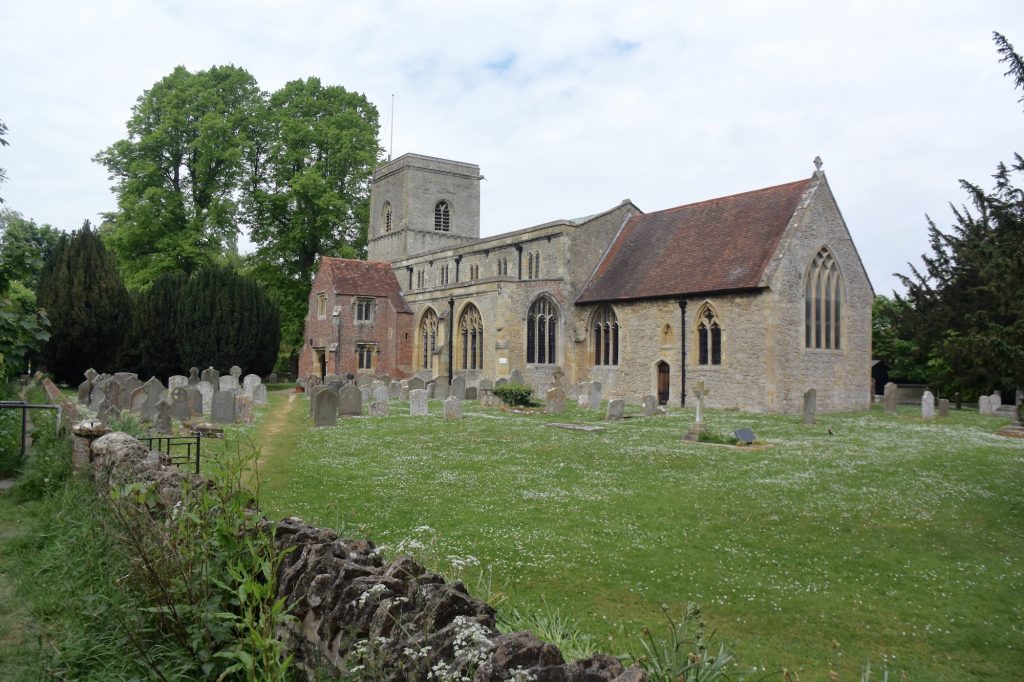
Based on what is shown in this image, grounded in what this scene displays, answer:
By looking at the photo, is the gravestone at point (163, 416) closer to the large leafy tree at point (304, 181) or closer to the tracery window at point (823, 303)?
the tracery window at point (823, 303)

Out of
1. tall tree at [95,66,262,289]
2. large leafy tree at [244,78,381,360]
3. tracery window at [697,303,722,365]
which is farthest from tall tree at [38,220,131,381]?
tracery window at [697,303,722,365]

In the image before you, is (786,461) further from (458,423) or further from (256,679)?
(256,679)

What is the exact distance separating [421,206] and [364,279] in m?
9.17

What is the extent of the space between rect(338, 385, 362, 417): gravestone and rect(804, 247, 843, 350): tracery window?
1583 centimetres

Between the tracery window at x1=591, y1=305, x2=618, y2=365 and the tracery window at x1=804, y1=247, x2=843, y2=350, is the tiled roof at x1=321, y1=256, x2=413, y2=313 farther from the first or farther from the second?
the tracery window at x1=804, y1=247, x2=843, y2=350

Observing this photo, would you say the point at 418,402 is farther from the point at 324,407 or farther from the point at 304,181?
the point at 304,181

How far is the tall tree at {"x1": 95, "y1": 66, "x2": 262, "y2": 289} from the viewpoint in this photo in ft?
105

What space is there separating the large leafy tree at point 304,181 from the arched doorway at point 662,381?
20.0 meters

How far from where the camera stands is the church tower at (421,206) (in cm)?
4216

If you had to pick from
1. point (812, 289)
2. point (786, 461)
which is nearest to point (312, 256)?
point (812, 289)

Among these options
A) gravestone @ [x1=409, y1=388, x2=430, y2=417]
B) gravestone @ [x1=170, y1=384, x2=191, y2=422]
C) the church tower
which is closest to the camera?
gravestone @ [x1=170, y1=384, x2=191, y2=422]

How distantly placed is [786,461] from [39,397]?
18067mm

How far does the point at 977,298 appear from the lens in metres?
26.4

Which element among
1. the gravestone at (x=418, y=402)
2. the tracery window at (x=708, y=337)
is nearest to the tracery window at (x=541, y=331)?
the tracery window at (x=708, y=337)
